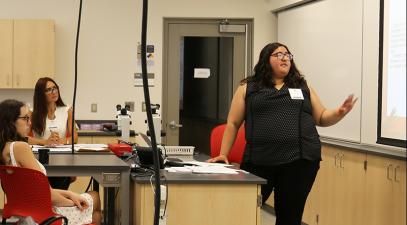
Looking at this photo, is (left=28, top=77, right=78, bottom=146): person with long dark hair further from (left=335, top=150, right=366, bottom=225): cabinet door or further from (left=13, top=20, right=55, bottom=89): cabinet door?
(left=335, top=150, right=366, bottom=225): cabinet door

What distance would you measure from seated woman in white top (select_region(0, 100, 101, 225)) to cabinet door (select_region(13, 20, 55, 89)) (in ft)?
10.4

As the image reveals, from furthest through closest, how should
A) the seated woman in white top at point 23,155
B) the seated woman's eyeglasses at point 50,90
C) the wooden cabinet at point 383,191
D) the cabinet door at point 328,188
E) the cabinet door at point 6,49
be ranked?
the cabinet door at point 6,49, the cabinet door at point 328,188, the seated woman's eyeglasses at point 50,90, the wooden cabinet at point 383,191, the seated woman in white top at point 23,155

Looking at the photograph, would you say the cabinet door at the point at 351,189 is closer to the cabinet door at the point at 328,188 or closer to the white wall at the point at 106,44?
the cabinet door at the point at 328,188

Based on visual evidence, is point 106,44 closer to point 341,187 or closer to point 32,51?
point 32,51

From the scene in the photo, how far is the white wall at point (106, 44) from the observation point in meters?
6.40

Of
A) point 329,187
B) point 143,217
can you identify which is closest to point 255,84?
point 143,217

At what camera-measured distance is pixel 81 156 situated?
3402 millimetres

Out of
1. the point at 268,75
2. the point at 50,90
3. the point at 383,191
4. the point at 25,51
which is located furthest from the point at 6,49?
the point at 383,191

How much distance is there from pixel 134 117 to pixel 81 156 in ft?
10.4

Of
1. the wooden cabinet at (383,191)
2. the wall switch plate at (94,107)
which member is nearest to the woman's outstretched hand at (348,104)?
the wooden cabinet at (383,191)

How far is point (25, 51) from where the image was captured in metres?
6.07

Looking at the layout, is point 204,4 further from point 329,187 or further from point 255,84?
point 255,84

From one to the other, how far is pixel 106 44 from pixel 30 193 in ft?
13.2

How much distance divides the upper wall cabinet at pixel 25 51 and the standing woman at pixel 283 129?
359 centimetres
